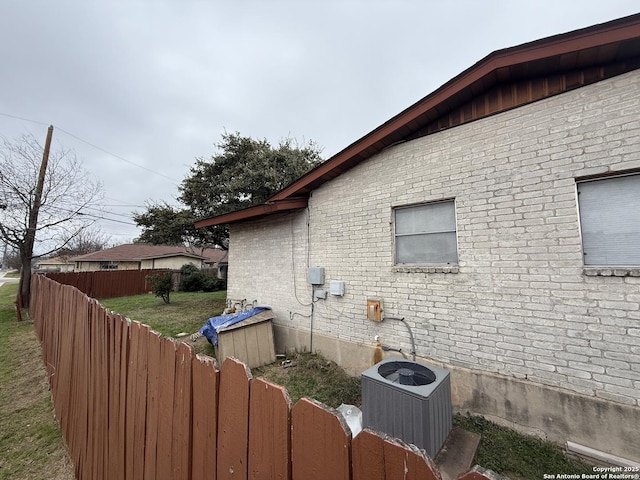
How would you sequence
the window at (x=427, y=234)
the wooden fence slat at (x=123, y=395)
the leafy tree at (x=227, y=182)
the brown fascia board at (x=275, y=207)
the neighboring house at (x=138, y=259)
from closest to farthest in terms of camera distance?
the wooden fence slat at (x=123, y=395), the window at (x=427, y=234), the brown fascia board at (x=275, y=207), the leafy tree at (x=227, y=182), the neighboring house at (x=138, y=259)

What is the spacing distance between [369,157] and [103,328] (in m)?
4.71

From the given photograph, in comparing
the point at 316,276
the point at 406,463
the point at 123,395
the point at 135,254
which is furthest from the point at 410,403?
the point at 135,254

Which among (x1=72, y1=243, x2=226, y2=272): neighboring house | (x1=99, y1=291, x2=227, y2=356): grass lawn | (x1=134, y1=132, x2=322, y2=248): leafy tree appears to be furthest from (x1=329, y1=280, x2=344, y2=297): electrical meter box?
(x1=72, y1=243, x2=226, y2=272): neighboring house

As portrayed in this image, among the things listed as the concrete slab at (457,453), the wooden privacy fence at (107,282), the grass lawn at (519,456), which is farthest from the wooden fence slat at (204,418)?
the wooden privacy fence at (107,282)

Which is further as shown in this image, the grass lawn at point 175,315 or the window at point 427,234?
the grass lawn at point 175,315

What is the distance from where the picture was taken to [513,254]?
11.7 ft

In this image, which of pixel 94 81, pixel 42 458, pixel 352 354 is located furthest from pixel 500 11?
pixel 94 81

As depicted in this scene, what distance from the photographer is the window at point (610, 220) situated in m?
2.99

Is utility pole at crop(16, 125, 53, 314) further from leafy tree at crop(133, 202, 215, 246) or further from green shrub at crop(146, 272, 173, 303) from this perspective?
green shrub at crop(146, 272, 173, 303)

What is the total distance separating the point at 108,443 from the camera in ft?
6.87

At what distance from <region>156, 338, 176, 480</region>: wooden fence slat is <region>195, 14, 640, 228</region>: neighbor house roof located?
448 centimetres

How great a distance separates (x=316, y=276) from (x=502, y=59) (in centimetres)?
461

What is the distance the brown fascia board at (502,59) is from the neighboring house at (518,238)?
0.05 ft

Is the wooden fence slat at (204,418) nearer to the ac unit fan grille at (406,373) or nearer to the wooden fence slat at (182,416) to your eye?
the wooden fence slat at (182,416)
